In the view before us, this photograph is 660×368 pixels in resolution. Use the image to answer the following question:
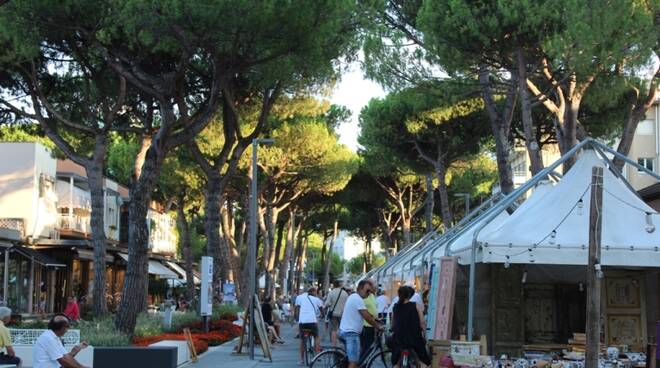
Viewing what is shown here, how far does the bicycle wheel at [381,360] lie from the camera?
12086 millimetres

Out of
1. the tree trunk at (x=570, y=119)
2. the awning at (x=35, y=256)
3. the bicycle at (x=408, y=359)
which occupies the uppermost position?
the tree trunk at (x=570, y=119)

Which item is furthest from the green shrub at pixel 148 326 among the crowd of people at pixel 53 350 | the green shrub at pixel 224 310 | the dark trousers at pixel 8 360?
the crowd of people at pixel 53 350

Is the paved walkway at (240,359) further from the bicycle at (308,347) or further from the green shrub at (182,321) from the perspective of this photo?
the green shrub at (182,321)

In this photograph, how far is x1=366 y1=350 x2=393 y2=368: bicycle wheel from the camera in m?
12.1

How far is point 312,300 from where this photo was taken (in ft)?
57.6

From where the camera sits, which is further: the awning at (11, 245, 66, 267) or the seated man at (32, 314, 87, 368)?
the awning at (11, 245, 66, 267)

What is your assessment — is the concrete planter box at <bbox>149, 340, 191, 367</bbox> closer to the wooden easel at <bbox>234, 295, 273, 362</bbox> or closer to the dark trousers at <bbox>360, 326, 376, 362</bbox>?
the wooden easel at <bbox>234, 295, 273, 362</bbox>

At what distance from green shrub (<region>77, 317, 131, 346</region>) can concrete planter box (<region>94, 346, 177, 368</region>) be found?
446 cm

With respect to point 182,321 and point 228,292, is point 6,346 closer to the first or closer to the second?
point 182,321

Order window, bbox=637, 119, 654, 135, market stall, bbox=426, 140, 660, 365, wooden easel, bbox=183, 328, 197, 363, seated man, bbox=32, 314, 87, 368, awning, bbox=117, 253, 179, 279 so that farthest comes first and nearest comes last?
1. window, bbox=637, 119, 654, 135
2. awning, bbox=117, 253, 179, 279
3. wooden easel, bbox=183, 328, 197, 363
4. market stall, bbox=426, 140, 660, 365
5. seated man, bbox=32, 314, 87, 368

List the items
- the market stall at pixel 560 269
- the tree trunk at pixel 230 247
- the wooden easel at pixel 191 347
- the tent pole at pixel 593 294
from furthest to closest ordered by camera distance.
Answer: the tree trunk at pixel 230 247 → the wooden easel at pixel 191 347 → the market stall at pixel 560 269 → the tent pole at pixel 593 294

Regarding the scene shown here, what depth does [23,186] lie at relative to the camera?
34344 millimetres

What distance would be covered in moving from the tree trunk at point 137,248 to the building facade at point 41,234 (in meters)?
13.6

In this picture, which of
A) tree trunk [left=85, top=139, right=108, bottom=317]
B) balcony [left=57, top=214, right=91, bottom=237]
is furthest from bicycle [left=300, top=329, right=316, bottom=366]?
balcony [left=57, top=214, right=91, bottom=237]
